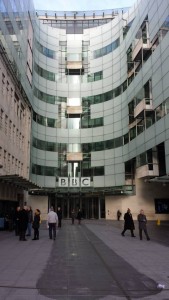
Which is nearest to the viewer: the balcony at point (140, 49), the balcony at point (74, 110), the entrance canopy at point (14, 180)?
the entrance canopy at point (14, 180)

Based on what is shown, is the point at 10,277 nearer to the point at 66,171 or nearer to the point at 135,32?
the point at 135,32

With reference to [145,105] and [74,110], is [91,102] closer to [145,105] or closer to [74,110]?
[74,110]

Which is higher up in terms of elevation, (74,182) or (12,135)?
(12,135)

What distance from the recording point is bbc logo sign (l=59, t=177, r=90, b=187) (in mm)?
53844

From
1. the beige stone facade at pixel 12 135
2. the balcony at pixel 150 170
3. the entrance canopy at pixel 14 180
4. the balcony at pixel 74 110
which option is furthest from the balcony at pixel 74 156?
the entrance canopy at pixel 14 180

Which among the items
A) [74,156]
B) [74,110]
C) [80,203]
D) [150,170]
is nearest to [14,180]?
[150,170]

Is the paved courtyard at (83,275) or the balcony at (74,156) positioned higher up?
the balcony at (74,156)

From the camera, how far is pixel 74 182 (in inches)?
2132

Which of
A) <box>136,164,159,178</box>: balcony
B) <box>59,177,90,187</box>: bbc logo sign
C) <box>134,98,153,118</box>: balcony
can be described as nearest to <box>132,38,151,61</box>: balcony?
<box>134,98,153,118</box>: balcony

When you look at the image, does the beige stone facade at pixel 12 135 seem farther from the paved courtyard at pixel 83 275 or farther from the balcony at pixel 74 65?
the balcony at pixel 74 65

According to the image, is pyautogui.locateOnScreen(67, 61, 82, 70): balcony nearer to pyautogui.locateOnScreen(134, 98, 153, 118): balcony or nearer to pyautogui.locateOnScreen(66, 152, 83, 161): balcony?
pyautogui.locateOnScreen(66, 152, 83, 161): balcony

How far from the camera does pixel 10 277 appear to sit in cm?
844

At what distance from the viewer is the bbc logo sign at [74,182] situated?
53.8 meters

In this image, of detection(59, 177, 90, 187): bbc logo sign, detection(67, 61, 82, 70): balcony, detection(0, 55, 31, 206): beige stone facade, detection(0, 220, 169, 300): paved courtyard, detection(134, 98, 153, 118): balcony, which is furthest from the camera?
detection(67, 61, 82, 70): balcony
